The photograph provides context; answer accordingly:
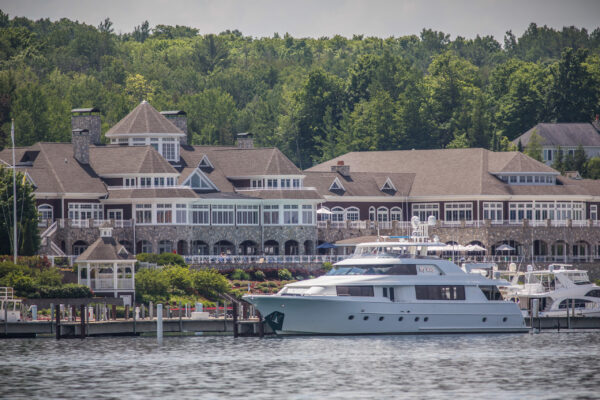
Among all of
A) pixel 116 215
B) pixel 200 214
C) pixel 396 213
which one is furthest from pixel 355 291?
pixel 396 213

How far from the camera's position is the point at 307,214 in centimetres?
12031

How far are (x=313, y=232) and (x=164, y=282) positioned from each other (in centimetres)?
2449

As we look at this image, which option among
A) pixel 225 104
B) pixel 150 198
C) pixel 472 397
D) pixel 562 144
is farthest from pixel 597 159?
pixel 472 397

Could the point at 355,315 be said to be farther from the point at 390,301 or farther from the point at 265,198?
the point at 265,198

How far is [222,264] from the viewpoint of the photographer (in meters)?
109

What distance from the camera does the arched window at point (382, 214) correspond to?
426 feet

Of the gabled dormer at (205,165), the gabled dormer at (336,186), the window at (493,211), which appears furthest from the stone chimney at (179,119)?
the window at (493,211)

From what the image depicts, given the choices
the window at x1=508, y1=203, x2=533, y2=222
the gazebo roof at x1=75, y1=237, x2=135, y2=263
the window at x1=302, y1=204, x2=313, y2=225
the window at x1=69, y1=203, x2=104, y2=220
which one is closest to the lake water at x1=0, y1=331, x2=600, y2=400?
the gazebo roof at x1=75, y1=237, x2=135, y2=263

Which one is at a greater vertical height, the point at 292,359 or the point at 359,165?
the point at 359,165

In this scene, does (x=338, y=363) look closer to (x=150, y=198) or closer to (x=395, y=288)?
(x=395, y=288)

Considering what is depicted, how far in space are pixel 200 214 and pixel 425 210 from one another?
2280cm

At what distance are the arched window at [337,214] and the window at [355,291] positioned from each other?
154 ft

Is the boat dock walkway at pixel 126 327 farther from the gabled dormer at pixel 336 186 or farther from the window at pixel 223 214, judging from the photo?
the gabled dormer at pixel 336 186

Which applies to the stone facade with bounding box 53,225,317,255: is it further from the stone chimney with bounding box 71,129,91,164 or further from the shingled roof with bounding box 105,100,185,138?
the shingled roof with bounding box 105,100,185,138
